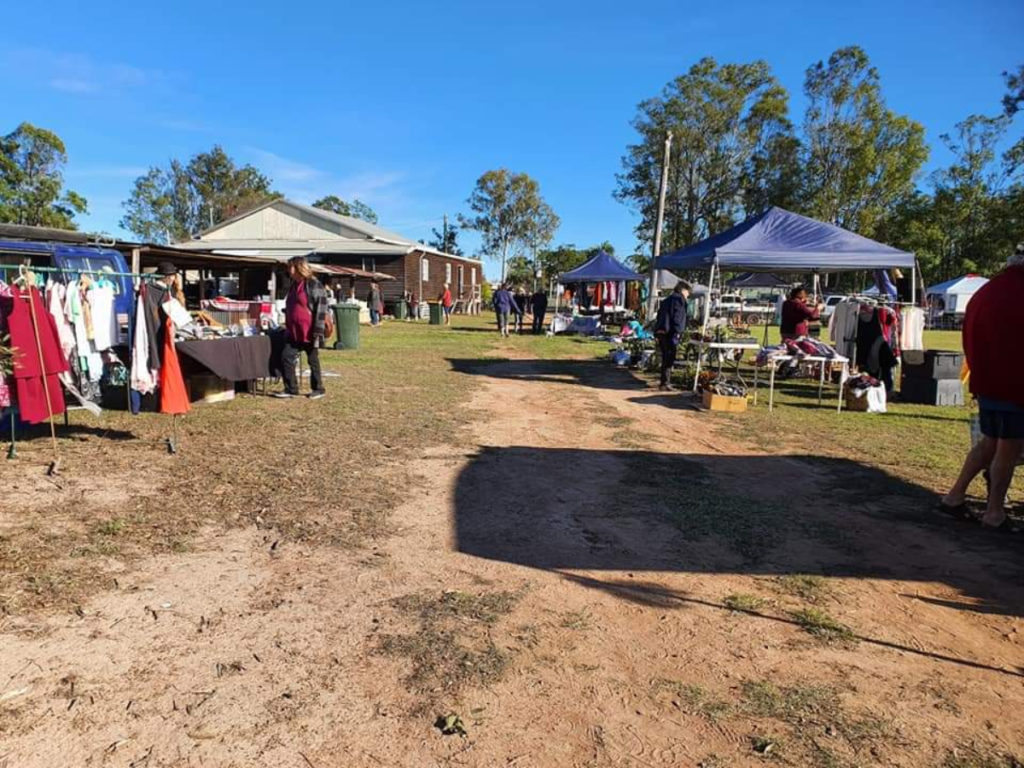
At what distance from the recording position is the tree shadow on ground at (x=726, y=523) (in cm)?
399

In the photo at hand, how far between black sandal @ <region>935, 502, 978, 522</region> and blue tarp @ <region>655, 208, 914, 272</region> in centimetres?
601

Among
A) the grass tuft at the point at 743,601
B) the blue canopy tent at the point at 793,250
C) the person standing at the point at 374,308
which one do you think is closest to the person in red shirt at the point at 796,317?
the blue canopy tent at the point at 793,250

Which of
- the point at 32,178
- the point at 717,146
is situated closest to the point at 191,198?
the point at 32,178

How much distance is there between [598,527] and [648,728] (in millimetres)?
2173

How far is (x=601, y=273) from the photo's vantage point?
943 inches

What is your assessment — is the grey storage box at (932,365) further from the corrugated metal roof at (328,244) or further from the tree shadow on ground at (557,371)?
the corrugated metal roof at (328,244)

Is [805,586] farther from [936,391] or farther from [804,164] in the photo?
[804,164]

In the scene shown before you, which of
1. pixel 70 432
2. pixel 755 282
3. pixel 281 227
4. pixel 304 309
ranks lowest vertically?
pixel 70 432

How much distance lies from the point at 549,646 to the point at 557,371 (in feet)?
35.3

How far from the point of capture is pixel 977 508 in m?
5.01

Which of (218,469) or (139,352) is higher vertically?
(139,352)

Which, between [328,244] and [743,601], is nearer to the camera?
[743,601]

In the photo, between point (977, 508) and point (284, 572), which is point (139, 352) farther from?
point (977, 508)

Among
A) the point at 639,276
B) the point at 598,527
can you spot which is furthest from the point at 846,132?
the point at 598,527
